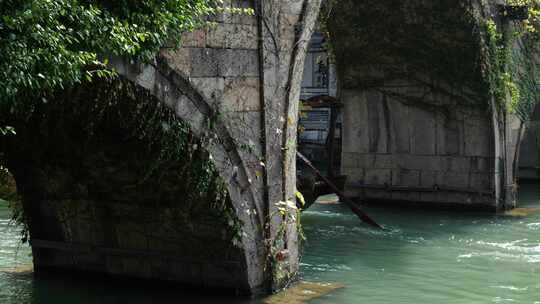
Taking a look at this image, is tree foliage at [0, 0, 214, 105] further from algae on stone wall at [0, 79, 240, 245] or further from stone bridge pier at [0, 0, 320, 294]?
algae on stone wall at [0, 79, 240, 245]

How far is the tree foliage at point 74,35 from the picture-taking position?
18.1 ft

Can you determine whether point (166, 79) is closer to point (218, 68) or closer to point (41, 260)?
point (218, 68)

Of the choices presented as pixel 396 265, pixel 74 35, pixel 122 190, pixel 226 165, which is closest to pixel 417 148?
Answer: pixel 396 265

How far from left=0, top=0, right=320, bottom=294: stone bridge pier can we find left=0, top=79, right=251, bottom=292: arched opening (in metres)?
0.01

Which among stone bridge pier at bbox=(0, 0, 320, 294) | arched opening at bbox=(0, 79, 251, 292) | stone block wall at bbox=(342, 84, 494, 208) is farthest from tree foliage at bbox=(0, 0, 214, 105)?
stone block wall at bbox=(342, 84, 494, 208)

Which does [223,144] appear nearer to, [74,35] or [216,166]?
[216,166]

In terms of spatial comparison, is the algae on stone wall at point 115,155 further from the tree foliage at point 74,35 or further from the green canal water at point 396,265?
the green canal water at point 396,265

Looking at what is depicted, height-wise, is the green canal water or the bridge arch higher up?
the bridge arch

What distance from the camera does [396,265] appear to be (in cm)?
1048

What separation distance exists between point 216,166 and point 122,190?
1353mm

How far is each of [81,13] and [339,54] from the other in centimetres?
942

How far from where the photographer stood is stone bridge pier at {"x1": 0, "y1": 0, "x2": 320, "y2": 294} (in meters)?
7.69

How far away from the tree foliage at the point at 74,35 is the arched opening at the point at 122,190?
0.49 metres

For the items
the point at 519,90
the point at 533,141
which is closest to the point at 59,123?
the point at 519,90
